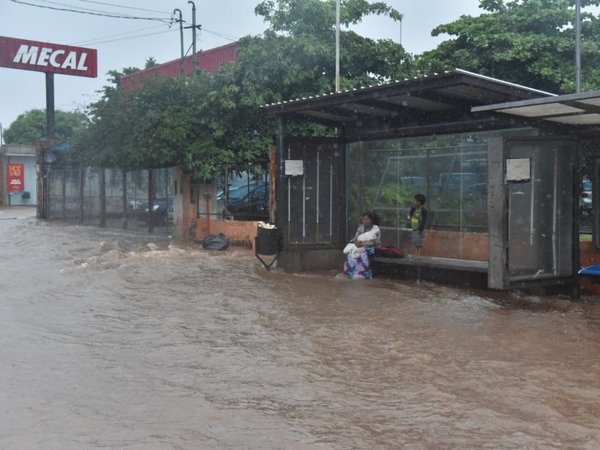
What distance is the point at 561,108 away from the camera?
26.0ft

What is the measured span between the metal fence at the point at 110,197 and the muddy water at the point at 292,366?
9.89 m

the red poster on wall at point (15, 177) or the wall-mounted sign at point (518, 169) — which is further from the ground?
the red poster on wall at point (15, 177)

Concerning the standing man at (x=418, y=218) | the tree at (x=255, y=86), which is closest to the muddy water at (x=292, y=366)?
the standing man at (x=418, y=218)

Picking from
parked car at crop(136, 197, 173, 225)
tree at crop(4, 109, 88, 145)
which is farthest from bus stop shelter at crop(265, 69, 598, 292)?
tree at crop(4, 109, 88, 145)

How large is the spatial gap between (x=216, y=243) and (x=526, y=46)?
902 cm

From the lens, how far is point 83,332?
7.50m

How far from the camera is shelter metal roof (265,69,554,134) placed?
Answer: 8.51 metres

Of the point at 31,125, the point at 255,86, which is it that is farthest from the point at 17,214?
the point at 31,125

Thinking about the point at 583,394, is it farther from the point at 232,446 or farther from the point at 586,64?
the point at 586,64

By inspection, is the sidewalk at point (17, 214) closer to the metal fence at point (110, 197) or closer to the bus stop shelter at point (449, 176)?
the metal fence at point (110, 197)

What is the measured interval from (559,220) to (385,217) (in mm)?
3957

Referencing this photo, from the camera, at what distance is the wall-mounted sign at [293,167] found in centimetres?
1152

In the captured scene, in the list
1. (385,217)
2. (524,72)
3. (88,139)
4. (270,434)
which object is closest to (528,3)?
(524,72)

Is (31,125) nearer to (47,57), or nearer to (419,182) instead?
(47,57)
